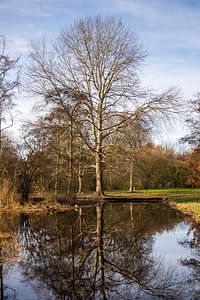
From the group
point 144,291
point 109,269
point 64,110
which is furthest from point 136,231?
point 64,110

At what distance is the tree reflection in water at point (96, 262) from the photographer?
733cm

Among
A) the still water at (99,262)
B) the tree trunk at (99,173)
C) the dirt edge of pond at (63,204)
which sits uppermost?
the tree trunk at (99,173)

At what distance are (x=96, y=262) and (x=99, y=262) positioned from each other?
73 mm

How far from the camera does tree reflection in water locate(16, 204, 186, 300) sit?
733cm

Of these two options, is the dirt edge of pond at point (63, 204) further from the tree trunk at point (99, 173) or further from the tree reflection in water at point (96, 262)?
the tree reflection in water at point (96, 262)

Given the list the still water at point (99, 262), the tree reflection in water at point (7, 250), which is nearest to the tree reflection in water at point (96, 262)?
the still water at point (99, 262)

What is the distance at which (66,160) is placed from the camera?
3600 centimetres

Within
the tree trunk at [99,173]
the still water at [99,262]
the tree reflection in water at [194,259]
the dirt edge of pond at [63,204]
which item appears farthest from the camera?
the tree trunk at [99,173]

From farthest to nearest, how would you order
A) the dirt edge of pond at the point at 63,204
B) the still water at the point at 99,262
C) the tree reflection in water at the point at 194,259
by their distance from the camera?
1. the dirt edge of pond at the point at 63,204
2. the tree reflection in water at the point at 194,259
3. the still water at the point at 99,262

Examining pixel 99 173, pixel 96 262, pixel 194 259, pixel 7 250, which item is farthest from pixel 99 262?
pixel 99 173

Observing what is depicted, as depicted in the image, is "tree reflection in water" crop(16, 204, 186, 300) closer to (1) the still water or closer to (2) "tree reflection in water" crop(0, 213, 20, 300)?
(1) the still water

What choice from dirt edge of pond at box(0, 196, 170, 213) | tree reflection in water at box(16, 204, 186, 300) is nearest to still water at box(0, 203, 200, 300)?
tree reflection in water at box(16, 204, 186, 300)

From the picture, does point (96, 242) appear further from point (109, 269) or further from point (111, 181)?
point (111, 181)

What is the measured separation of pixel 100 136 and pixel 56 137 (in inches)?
163
